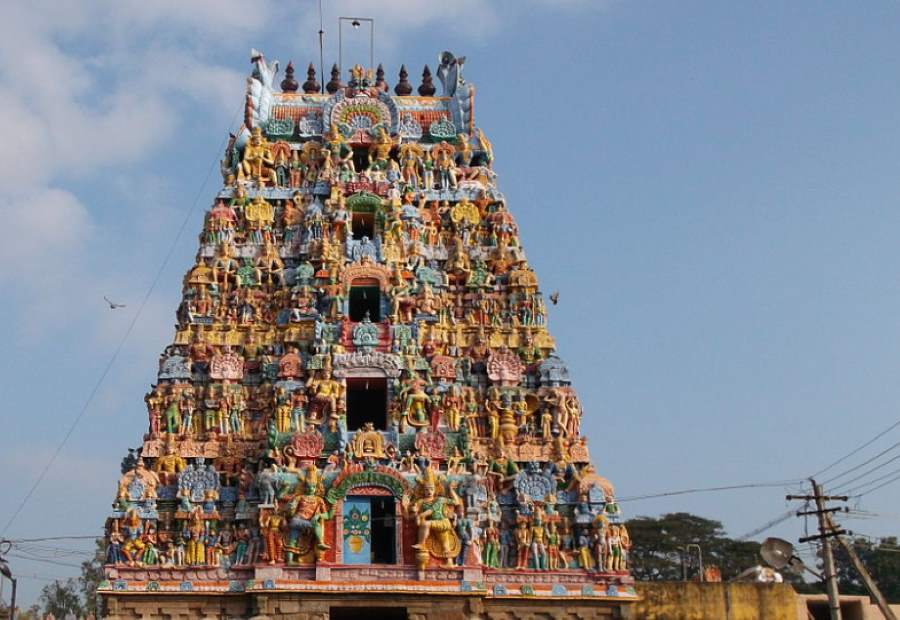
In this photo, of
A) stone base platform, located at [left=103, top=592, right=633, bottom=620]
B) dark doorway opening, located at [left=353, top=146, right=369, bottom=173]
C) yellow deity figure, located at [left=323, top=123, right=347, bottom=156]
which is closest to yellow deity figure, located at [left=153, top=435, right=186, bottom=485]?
stone base platform, located at [left=103, top=592, right=633, bottom=620]

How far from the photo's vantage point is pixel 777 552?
22.0 m

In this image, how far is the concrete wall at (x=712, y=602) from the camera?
82.8 ft

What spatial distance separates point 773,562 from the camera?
21891 mm

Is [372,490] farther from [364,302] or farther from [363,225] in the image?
[363,225]

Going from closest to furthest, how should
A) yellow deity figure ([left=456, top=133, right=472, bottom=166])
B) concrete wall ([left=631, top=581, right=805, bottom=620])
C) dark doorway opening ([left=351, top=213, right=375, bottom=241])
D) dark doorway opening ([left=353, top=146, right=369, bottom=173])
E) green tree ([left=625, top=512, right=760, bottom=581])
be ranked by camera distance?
concrete wall ([left=631, top=581, right=805, bottom=620]), dark doorway opening ([left=351, top=213, right=375, bottom=241]), yellow deity figure ([left=456, top=133, right=472, bottom=166]), dark doorway opening ([left=353, top=146, right=369, bottom=173]), green tree ([left=625, top=512, right=760, bottom=581])

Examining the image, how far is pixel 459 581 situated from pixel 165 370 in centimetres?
920

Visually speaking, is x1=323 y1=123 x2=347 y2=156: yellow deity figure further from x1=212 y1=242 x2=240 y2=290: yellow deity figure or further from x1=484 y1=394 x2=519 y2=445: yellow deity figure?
x1=484 y1=394 x2=519 y2=445: yellow deity figure

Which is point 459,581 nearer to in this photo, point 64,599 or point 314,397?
point 314,397

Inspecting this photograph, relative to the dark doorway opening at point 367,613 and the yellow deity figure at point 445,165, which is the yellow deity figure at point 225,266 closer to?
the yellow deity figure at point 445,165

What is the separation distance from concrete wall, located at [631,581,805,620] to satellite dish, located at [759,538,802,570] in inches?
144

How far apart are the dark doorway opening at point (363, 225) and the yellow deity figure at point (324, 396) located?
18.3ft

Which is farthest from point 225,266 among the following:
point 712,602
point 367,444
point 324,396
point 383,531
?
point 712,602

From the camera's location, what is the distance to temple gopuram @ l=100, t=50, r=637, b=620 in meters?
24.2

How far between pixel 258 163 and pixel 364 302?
5.37 meters
